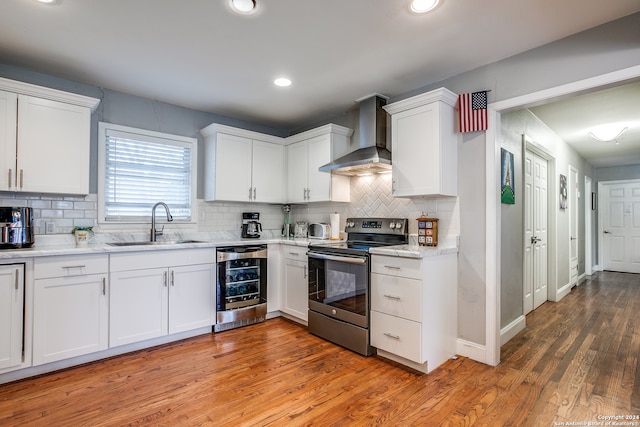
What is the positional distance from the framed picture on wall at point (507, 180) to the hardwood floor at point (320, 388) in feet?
4.64

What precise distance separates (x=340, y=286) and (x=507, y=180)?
1.98 metres

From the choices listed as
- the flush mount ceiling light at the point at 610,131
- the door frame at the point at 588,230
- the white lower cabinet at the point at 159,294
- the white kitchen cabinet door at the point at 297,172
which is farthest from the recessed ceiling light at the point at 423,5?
the door frame at the point at 588,230

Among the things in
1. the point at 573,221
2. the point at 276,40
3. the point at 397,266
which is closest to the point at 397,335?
the point at 397,266

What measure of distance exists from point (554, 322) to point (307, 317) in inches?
114

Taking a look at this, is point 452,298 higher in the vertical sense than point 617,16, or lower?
lower

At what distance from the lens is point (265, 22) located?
2.20 metres

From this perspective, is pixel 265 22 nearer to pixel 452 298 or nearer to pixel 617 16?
pixel 617 16

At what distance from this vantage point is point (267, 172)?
14.0 ft

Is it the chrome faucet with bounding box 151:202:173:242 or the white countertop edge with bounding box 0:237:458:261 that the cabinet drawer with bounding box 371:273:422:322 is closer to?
the white countertop edge with bounding box 0:237:458:261

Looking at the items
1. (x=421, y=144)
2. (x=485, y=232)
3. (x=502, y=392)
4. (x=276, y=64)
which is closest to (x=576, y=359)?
(x=502, y=392)

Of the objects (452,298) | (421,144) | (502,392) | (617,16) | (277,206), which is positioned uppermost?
(617,16)

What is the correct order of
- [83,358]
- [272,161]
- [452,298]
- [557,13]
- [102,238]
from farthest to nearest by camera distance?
[272,161] < [102,238] < [452,298] < [83,358] < [557,13]

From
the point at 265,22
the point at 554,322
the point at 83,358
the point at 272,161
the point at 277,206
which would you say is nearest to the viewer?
the point at 265,22

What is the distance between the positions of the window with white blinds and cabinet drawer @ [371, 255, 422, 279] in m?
2.38
